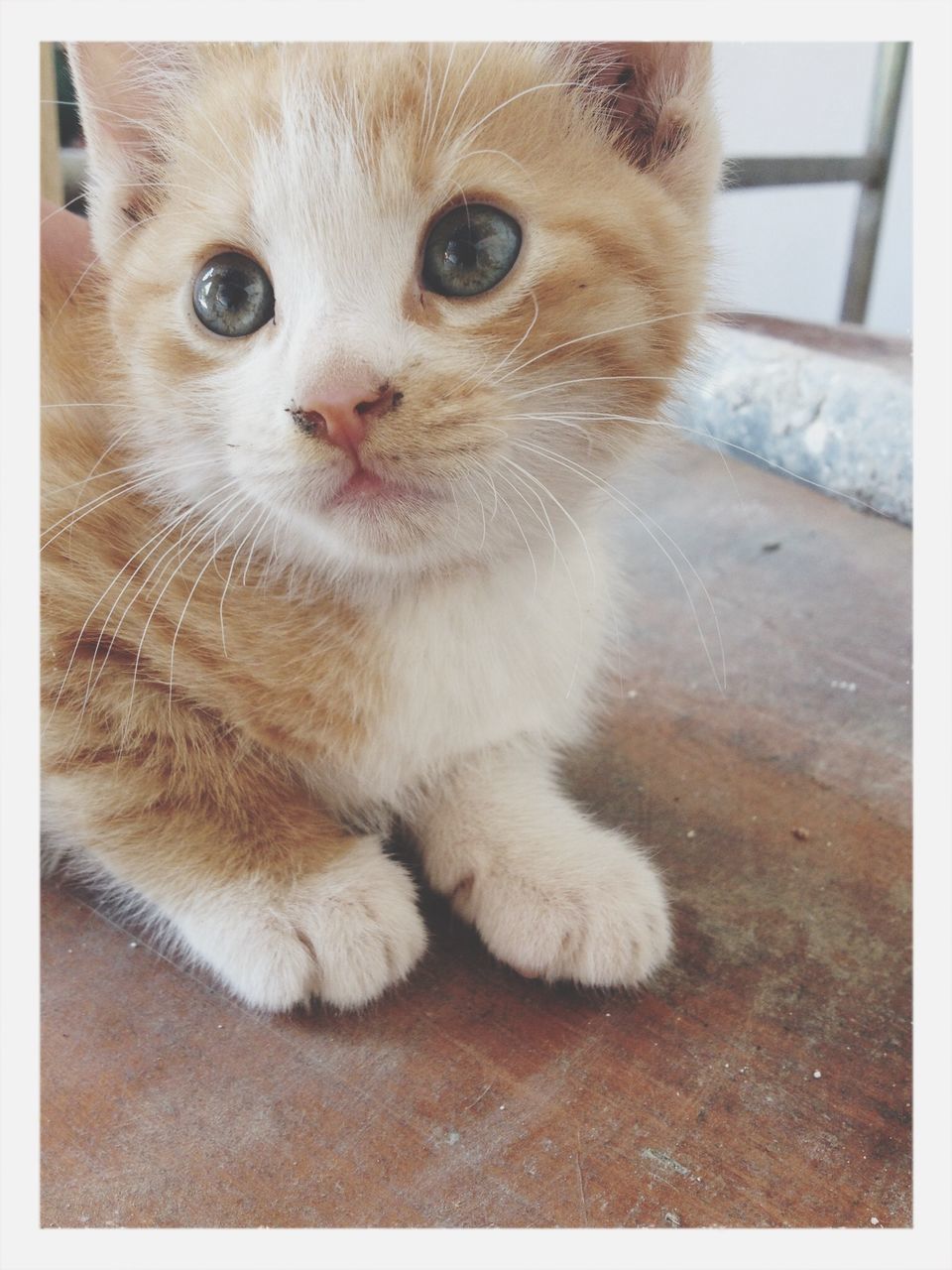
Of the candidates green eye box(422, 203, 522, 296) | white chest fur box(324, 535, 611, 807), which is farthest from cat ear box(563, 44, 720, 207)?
white chest fur box(324, 535, 611, 807)

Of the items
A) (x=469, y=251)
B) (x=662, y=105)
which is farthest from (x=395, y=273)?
(x=662, y=105)

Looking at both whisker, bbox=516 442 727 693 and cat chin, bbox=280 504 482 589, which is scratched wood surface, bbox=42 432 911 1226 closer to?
whisker, bbox=516 442 727 693

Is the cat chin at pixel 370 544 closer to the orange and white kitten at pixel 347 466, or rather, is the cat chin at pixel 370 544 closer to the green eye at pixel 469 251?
the orange and white kitten at pixel 347 466

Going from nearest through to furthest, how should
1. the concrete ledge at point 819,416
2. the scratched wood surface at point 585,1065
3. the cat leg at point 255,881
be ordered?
the scratched wood surface at point 585,1065 < the cat leg at point 255,881 < the concrete ledge at point 819,416

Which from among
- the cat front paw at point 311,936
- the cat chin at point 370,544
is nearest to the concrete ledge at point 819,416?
the cat chin at point 370,544
